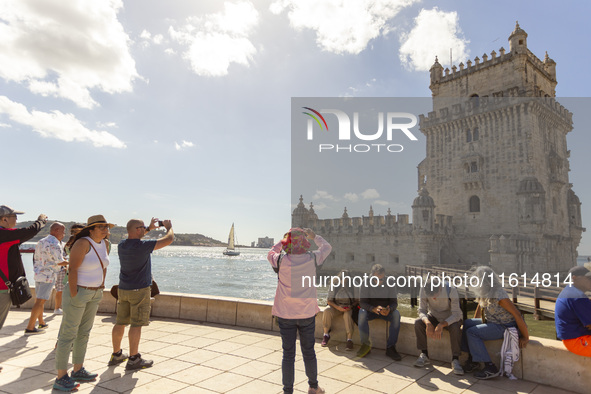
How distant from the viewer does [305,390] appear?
13.3ft

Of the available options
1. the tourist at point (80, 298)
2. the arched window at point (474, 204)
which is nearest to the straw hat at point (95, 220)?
the tourist at point (80, 298)

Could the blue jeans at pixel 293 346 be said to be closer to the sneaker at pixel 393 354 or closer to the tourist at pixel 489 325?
the sneaker at pixel 393 354

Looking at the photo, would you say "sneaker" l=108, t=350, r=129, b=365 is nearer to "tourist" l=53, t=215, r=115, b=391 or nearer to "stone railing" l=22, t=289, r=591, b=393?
"tourist" l=53, t=215, r=115, b=391

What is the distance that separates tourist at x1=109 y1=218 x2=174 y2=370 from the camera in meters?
4.50

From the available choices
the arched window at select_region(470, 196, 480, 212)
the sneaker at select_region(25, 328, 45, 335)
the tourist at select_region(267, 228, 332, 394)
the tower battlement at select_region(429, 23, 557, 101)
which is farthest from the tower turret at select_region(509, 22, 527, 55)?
the sneaker at select_region(25, 328, 45, 335)

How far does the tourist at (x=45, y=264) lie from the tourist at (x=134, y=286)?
90.6 inches

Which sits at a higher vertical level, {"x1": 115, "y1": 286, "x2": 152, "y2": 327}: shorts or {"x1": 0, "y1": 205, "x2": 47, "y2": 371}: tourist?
{"x1": 0, "y1": 205, "x2": 47, "y2": 371}: tourist

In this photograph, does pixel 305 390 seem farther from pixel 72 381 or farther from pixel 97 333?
pixel 97 333

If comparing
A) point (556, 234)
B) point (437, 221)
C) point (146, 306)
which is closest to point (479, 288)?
point (146, 306)

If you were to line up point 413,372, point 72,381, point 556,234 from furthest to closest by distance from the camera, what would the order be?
point 556,234
point 413,372
point 72,381

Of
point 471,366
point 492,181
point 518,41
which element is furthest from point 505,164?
point 471,366

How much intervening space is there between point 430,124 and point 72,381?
3179cm

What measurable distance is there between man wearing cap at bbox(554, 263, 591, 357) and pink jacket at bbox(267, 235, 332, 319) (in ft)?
9.02

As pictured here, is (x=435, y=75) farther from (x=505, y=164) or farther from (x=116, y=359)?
(x=116, y=359)
